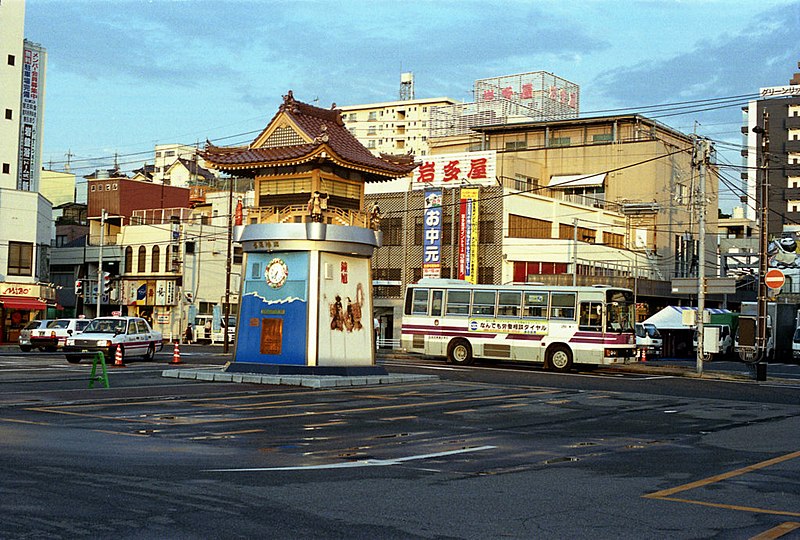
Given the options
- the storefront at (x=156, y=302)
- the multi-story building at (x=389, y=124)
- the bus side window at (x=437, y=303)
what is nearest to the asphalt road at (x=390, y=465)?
the bus side window at (x=437, y=303)

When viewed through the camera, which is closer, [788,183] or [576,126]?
[576,126]

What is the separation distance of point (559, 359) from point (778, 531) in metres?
28.7

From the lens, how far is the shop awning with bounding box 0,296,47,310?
5812 centimetres

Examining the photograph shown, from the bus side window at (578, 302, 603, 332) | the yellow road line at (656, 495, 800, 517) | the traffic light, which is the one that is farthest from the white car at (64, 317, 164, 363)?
the traffic light

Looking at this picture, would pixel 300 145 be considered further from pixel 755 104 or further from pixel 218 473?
pixel 755 104

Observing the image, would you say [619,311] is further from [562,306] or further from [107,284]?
[107,284]

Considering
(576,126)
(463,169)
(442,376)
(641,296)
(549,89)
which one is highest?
(549,89)

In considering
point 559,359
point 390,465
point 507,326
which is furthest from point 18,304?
point 390,465

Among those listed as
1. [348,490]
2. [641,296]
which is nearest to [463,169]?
[641,296]

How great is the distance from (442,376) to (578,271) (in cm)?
3255

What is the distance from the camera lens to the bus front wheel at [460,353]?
3965cm

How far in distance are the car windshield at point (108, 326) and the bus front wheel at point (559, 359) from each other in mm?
17558

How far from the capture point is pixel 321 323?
29.3 metres

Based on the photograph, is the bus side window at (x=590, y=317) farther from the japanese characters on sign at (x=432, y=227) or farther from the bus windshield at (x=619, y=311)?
the japanese characters on sign at (x=432, y=227)
